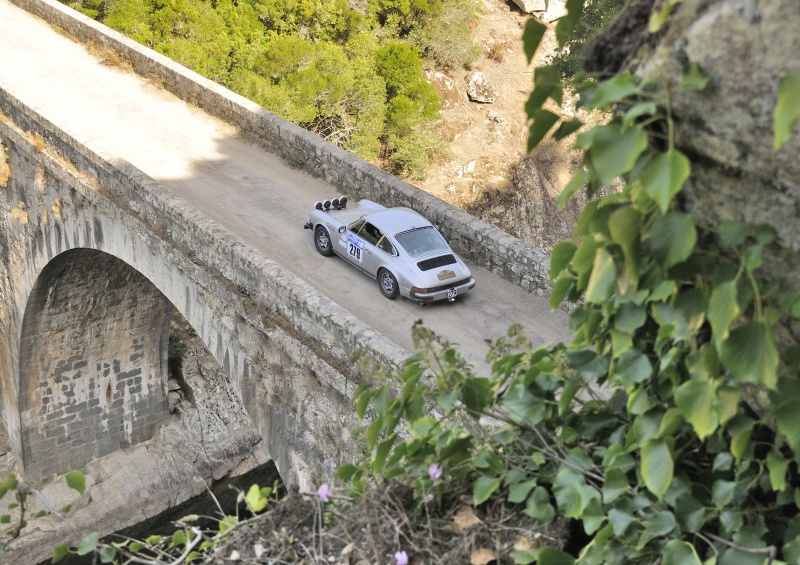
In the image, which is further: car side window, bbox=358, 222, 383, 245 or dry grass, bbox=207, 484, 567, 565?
car side window, bbox=358, 222, 383, 245

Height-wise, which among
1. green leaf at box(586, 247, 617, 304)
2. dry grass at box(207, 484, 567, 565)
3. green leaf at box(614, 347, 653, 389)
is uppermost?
green leaf at box(586, 247, 617, 304)

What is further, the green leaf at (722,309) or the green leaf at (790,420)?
the green leaf at (790,420)

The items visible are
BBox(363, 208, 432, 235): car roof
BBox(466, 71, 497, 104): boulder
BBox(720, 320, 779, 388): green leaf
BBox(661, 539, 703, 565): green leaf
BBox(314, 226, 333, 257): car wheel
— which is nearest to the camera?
BBox(720, 320, 779, 388): green leaf

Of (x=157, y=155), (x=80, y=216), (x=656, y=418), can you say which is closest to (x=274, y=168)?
(x=157, y=155)

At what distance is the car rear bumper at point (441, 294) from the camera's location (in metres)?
9.48

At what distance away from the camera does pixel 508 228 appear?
96.1 ft

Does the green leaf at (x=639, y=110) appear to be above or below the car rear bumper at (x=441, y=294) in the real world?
above

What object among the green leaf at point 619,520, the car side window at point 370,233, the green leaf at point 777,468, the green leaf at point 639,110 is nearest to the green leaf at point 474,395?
the green leaf at point 619,520

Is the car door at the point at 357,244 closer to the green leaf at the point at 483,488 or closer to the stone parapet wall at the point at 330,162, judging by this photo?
the stone parapet wall at the point at 330,162

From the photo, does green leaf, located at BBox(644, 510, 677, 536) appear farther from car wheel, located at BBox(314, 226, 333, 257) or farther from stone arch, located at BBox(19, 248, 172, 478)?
stone arch, located at BBox(19, 248, 172, 478)

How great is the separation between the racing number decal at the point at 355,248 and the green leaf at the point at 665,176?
7673 mm

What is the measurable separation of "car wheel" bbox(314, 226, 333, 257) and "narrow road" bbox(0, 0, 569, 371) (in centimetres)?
11

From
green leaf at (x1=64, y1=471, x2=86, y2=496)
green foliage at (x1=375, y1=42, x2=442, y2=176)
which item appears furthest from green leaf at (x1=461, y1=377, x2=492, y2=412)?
green foliage at (x1=375, y1=42, x2=442, y2=176)

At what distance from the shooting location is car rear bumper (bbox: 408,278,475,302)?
948 centimetres
